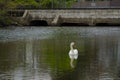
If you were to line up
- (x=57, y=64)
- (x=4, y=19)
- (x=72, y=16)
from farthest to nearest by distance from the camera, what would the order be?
1. (x=72, y=16)
2. (x=4, y=19)
3. (x=57, y=64)

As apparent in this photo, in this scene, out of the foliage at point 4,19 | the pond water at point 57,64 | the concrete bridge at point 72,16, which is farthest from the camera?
the concrete bridge at point 72,16

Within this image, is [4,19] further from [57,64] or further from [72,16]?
[57,64]

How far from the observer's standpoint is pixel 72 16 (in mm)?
84812

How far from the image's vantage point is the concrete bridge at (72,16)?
83438mm

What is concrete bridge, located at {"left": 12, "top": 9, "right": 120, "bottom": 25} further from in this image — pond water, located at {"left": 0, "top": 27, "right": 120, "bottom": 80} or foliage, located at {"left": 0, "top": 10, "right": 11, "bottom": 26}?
pond water, located at {"left": 0, "top": 27, "right": 120, "bottom": 80}

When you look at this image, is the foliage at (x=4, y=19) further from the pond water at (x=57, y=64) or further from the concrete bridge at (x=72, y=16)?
the pond water at (x=57, y=64)

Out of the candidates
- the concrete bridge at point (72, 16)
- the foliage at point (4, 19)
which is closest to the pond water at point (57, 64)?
the foliage at point (4, 19)

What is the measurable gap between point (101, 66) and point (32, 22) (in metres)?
64.3

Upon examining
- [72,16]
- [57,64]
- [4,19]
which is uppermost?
[57,64]

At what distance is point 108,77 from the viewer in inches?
890

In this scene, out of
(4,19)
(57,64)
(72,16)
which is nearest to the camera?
(57,64)

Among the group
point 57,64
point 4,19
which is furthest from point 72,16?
point 57,64

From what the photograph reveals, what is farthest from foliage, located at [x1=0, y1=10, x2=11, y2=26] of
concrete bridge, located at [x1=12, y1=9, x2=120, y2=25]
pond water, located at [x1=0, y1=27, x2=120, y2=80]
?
pond water, located at [x1=0, y1=27, x2=120, y2=80]

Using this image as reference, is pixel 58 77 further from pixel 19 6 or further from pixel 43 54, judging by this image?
pixel 19 6
